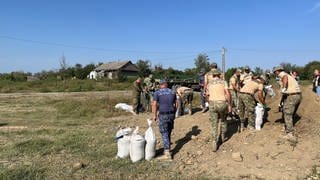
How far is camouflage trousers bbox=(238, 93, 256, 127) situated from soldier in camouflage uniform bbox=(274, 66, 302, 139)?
0.81 meters

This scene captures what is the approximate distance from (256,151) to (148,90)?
7.83 m

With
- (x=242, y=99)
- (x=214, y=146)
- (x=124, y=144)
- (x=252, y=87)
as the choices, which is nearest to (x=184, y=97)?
(x=242, y=99)

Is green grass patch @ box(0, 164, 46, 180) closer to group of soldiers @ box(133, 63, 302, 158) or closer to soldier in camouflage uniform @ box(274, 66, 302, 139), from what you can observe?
group of soldiers @ box(133, 63, 302, 158)

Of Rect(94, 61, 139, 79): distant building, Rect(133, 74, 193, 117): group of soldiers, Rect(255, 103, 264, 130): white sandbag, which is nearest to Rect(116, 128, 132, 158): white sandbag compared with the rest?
Rect(255, 103, 264, 130): white sandbag

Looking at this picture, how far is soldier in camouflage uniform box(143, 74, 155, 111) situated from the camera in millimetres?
15031

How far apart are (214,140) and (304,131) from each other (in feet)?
8.10

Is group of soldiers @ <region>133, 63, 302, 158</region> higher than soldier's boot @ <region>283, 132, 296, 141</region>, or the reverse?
group of soldiers @ <region>133, 63, 302, 158</region>

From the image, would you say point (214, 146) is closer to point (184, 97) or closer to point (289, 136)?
point (289, 136)

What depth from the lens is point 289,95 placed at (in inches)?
328

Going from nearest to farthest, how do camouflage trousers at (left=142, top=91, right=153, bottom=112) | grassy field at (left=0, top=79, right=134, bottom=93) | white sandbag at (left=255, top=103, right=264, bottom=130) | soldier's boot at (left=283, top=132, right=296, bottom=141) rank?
1. soldier's boot at (left=283, top=132, right=296, bottom=141)
2. white sandbag at (left=255, top=103, right=264, bottom=130)
3. camouflage trousers at (left=142, top=91, right=153, bottom=112)
4. grassy field at (left=0, top=79, right=134, bottom=93)

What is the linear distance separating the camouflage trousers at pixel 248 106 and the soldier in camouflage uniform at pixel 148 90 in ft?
20.1

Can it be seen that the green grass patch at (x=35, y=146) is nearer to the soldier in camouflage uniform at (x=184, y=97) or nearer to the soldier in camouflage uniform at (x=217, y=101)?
the soldier in camouflage uniform at (x=217, y=101)

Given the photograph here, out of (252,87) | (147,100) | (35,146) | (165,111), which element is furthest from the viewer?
(147,100)

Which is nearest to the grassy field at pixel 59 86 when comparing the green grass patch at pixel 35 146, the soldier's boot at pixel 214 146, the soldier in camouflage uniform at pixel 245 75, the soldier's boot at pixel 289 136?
the green grass patch at pixel 35 146
